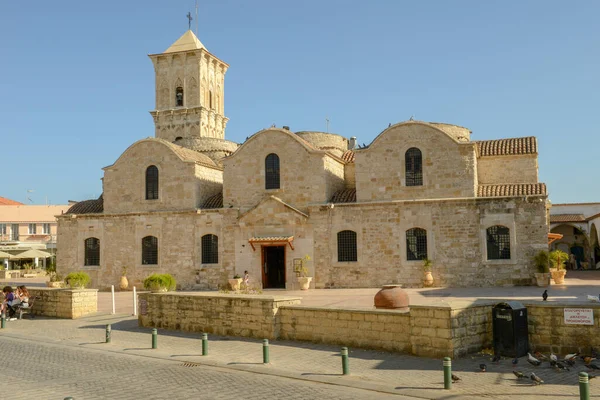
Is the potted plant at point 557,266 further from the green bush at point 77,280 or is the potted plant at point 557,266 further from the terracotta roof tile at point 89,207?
the terracotta roof tile at point 89,207

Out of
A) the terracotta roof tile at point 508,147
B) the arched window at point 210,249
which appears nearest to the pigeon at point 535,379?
the terracotta roof tile at point 508,147

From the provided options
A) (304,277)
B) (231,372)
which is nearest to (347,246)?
(304,277)

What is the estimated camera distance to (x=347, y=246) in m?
25.6

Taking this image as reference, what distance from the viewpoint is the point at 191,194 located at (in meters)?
28.5

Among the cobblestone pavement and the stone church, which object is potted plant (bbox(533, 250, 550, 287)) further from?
the cobblestone pavement

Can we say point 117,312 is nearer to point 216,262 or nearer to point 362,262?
point 216,262

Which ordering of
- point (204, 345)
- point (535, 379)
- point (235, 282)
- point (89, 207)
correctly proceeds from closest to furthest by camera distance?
point (535, 379) → point (204, 345) → point (235, 282) → point (89, 207)

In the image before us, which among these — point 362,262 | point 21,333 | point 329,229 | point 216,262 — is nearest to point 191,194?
point 216,262

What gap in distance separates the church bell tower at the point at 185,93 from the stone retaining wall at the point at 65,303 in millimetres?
21886

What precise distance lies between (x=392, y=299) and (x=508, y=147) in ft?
54.4

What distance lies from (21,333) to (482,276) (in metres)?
17.3

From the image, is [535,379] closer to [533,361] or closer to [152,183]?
[533,361]

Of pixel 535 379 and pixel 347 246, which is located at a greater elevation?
pixel 347 246

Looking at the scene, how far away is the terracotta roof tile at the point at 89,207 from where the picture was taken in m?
31.1
